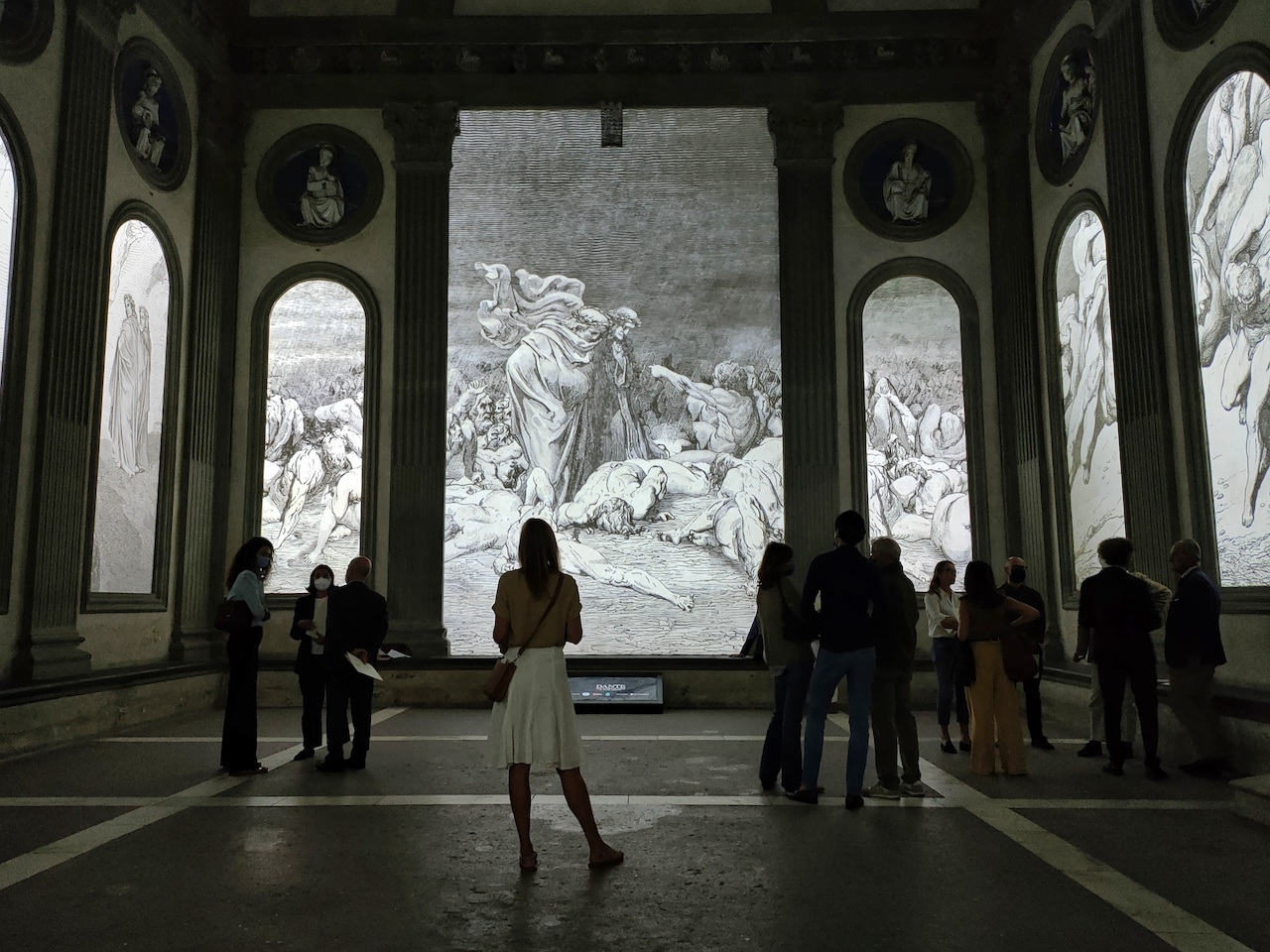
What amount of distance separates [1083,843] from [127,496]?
10348mm

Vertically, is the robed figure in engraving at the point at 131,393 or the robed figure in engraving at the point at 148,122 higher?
the robed figure in engraving at the point at 148,122

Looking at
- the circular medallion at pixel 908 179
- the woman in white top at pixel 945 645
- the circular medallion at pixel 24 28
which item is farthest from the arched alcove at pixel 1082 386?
the circular medallion at pixel 24 28

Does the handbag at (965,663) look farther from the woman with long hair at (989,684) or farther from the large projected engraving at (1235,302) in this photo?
the large projected engraving at (1235,302)

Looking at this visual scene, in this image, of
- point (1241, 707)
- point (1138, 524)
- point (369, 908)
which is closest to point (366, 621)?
point (369, 908)

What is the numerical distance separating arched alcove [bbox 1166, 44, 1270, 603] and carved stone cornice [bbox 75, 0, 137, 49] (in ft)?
35.4

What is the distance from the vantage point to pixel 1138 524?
9.77 metres

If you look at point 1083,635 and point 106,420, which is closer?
point 1083,635

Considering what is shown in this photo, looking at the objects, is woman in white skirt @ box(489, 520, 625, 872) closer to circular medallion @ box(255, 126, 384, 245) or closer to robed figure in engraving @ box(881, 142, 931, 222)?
circular medallion @ box(255, 126, 384, 245)

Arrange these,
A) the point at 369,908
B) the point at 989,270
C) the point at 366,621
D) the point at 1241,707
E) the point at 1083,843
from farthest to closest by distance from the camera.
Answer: the point at 989,270 → the point at 366,621 → the point at 1241,707 → the point at 1083,843 → the point at 369,908

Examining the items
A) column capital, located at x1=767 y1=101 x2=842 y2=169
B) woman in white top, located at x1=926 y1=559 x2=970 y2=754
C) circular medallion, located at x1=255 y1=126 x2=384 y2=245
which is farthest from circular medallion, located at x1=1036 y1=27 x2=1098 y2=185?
circular medallion, located at x1=255 y1=126 x2=384 y2=245

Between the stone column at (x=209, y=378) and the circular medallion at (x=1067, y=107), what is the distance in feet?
35.0

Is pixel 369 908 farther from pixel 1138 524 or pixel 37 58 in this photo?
pixel 37 58

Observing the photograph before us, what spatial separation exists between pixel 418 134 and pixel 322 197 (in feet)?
5.23

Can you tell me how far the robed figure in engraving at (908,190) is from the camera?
14016 mm
